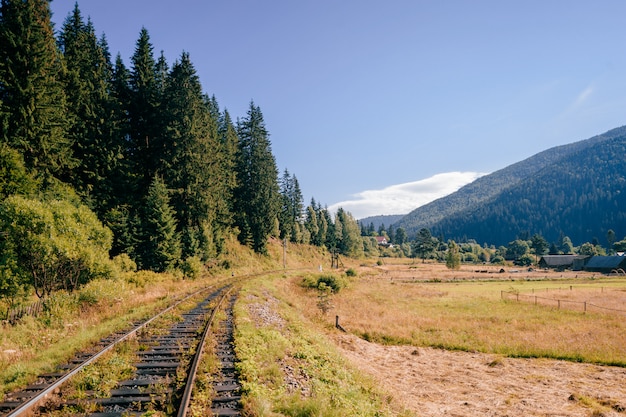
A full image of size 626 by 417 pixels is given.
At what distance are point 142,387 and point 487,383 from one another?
14868mm

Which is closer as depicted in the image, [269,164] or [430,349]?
[430,349]

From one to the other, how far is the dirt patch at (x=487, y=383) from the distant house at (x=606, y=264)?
101m

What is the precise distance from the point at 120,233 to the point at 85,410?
105ft

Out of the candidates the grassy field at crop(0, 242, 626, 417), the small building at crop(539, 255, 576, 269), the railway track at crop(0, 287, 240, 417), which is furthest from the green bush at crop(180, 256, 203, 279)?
the small building at crop(539, 255, 576, 269)

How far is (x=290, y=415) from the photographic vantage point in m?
7.40

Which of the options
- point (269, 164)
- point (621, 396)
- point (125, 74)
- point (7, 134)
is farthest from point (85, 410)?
point (269, 164)

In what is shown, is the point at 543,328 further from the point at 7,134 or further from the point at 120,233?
the point at 7,134

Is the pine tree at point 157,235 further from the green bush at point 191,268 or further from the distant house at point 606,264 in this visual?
the distant house at point 606,264

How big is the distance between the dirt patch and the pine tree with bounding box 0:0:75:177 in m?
28.1

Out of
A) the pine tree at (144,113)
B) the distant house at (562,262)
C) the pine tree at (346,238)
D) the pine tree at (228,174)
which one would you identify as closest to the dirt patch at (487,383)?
the pine tree at (144,113)

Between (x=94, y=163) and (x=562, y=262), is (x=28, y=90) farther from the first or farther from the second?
(x=562, y=262)

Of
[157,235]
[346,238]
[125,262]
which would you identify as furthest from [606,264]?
[125,262]

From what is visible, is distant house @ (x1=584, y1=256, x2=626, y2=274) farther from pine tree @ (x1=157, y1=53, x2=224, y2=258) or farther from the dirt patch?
pine tree @ (x1=157, y1=53, x2=224, y2=258)

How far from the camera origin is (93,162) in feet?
118
